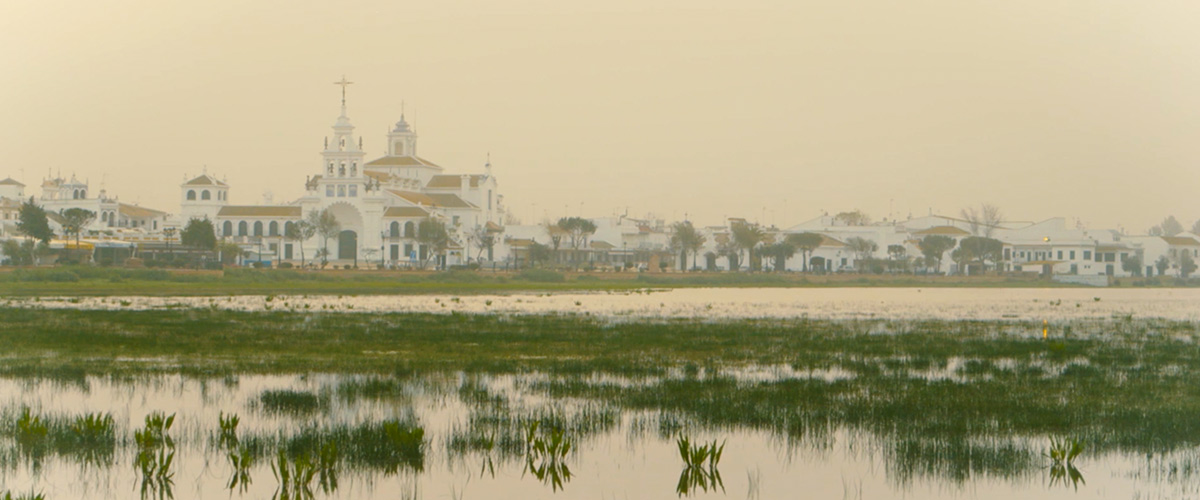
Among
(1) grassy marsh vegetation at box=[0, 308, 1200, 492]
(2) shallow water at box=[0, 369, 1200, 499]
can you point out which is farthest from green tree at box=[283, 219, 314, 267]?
(2) shallow water at box=[0, 369, 1200, 499]

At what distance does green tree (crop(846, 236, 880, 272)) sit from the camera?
149 m

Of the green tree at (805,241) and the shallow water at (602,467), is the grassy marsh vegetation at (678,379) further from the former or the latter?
the green tree at (805,241)

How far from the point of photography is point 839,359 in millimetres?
26125

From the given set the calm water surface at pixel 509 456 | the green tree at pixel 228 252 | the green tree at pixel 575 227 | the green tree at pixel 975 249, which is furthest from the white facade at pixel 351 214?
the calm water surface at pixel 509 456

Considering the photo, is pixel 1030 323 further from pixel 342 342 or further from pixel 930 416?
pixel 930 416

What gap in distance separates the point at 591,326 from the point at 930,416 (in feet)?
66.1

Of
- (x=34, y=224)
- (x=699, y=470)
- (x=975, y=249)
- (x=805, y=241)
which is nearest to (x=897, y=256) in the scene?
(x=975, y=249)

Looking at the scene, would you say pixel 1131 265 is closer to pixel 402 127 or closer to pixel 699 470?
pixel 402 127

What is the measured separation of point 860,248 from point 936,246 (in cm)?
1074

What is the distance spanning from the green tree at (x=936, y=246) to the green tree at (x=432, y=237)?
5241cm

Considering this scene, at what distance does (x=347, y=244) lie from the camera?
144375mm

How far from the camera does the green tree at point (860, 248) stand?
149125mm

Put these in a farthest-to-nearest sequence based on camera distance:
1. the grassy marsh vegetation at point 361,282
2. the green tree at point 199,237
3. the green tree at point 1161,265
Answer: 1. the green tree at point 1161,265
2. the green tree at point 199,237
3. the grassy marsh vegetation at point 361,282

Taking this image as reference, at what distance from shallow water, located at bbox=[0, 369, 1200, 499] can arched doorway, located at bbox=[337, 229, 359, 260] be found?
127 m
